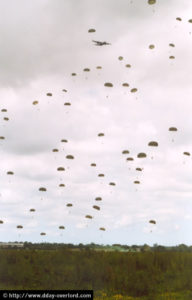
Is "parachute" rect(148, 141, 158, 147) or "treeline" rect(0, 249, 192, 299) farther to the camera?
"parachute" rect(148, 141, 158, 147)

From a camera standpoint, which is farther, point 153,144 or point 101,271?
point 153,144

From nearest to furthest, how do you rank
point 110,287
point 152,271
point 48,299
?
1. point 48,299
2. point 110,287
3. point 152,271

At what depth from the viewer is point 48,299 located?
31.0 meters

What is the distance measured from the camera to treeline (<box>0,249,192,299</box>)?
131 feet

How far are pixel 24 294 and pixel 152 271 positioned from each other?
13.8 meters

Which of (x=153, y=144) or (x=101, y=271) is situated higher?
(x=153, y=144)

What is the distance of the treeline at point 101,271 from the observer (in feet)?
131

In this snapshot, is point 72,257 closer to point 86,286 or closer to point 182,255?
point 86,286

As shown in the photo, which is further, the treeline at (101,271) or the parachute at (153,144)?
the parachute at (153,144)

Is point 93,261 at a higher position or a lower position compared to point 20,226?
lower

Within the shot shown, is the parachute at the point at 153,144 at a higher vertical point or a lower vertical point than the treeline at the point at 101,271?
higher

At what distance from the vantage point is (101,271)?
4134 cm

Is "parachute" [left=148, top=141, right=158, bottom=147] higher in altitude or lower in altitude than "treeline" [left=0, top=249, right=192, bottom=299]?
higher

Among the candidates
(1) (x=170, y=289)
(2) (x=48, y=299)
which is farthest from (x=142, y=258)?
(2) (x=48, y=299)
